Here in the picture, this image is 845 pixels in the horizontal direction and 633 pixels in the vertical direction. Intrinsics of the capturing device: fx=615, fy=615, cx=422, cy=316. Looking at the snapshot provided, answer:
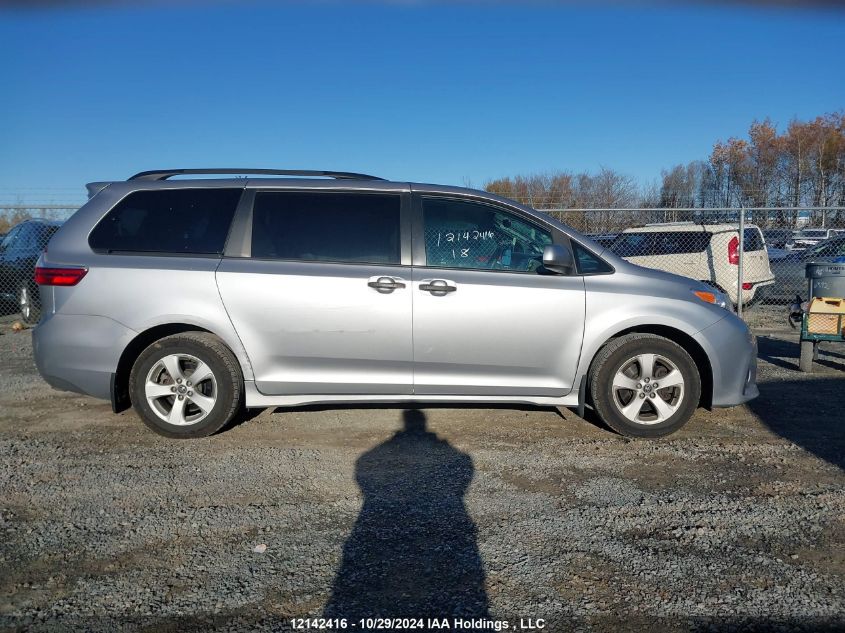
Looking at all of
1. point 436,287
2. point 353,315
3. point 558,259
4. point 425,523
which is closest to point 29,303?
point 353,315

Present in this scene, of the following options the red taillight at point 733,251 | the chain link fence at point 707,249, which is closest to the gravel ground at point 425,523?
the chain link fence at point 707,249

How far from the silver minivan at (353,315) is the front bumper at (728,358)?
0.5 inches

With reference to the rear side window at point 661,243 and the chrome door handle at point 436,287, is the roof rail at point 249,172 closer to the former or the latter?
the chrome door handle at point 436,287

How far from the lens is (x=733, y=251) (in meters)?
11.1

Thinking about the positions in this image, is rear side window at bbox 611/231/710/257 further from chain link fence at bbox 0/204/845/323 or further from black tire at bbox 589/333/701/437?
black tire at bbox 589/333/701/437

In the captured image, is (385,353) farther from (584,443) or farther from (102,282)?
(102,282)

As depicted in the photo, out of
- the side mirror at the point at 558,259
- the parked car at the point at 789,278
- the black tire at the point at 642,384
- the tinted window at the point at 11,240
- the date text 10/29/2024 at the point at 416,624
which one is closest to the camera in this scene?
the date text 10/29/2024 at the point at 416,624

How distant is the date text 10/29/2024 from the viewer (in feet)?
7.55

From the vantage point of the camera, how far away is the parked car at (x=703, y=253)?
1105cm

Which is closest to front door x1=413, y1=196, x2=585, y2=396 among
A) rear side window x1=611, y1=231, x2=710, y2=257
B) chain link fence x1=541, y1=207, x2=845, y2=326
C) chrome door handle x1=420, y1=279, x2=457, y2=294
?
chrome door handle x1=420, y1=279, x2=457, y2=294

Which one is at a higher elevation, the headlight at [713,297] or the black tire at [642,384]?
the headlight at [713,297]

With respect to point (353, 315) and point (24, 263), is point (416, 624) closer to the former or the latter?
point (353, 315)

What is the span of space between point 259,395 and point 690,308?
3.20 metres

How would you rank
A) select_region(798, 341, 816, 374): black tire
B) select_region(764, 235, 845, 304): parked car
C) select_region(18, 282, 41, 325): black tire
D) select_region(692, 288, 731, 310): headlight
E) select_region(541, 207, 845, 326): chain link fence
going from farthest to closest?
select_region(764, 235, 845, 304): parked car
select_region(541, 207, 845, 326): chain link fence
select_region(18, 282, 41, 325): black tire
select_region(798, 341, 816, 374): black tire
select_region(692, 288, 731, 310): headlight
